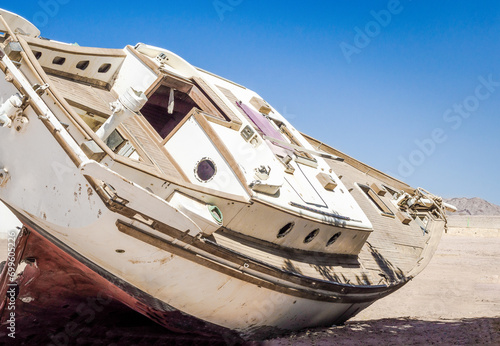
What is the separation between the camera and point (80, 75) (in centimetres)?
920

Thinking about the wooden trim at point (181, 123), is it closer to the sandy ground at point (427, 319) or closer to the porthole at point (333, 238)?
the sandy ground at point (427, 319)

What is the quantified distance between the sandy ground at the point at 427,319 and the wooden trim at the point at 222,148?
2853 mm

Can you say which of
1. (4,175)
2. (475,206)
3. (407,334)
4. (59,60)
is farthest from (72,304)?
(475,206)

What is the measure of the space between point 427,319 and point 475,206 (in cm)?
7919

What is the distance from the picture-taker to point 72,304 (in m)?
8.34

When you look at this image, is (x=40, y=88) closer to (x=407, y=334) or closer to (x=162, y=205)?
(x=162, y=205)

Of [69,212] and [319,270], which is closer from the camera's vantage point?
[69,212]

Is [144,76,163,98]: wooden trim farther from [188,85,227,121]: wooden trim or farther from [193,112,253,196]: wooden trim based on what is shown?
[193,112,253,196]: wooden trim

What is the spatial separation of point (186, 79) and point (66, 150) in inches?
179

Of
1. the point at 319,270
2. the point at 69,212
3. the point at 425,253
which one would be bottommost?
the point at 425,253

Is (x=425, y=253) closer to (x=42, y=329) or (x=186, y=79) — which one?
(x=186, y=79)

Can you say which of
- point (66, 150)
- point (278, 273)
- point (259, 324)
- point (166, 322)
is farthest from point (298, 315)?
point (66, 150)

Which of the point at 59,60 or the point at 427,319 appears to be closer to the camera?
the point at 59,60

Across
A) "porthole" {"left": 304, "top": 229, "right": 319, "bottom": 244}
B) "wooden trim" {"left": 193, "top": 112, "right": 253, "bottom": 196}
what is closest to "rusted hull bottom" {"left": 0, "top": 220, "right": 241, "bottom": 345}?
"porthole" {"left": 304, "top": 229, "right": 319, "bottom": 244}
